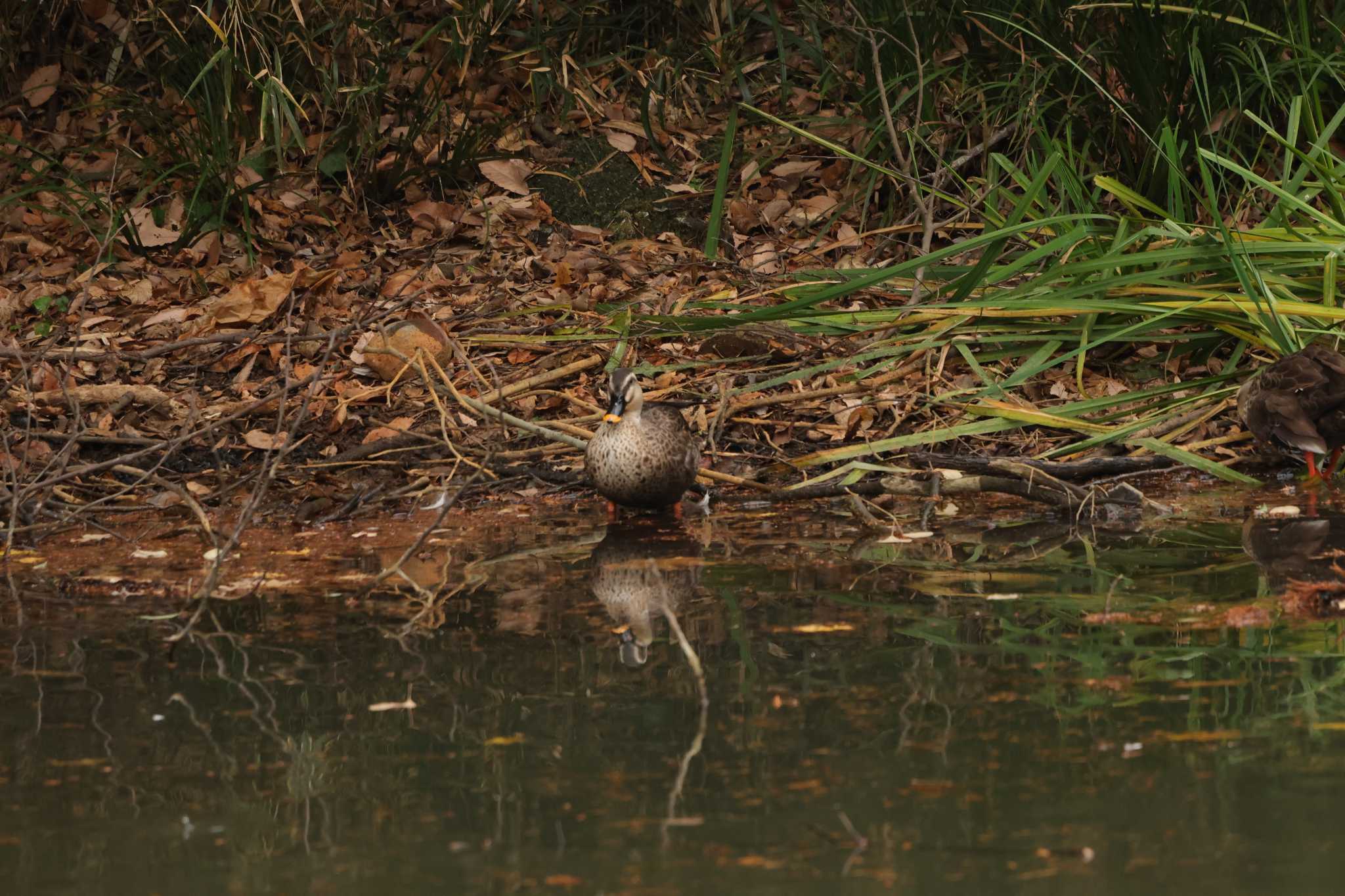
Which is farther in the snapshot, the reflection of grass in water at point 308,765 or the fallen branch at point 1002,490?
the fallen branch at point 1002,490

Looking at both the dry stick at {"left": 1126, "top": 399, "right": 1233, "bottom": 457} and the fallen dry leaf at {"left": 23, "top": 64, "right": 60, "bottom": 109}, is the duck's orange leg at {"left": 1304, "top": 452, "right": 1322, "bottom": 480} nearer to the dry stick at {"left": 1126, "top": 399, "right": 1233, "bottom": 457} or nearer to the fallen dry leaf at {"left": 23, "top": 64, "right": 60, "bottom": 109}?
the dry stick at {"left": 1126, "top": 399, "right": 1233, "bottom": 457}

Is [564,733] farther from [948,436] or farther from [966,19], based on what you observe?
[966,19]

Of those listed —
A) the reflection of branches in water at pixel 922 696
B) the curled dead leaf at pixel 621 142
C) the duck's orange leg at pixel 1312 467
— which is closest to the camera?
the reflection of branches in water at pixel 922 696

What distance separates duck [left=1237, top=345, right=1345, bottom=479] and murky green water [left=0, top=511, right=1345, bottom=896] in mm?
719

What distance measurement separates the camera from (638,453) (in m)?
4.84

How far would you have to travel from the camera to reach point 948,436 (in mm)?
5402

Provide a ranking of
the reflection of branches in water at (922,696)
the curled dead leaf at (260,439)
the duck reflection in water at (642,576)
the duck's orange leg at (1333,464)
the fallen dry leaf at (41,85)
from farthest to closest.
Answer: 1. the fallen dry leaf at (41,85)
2. the curled dead leaf at (260,439)
3. the duck's orange leg at (1333,464)
4. the duck reflection in water at (642,576)
5. the reflection of branches in water at (922,696)

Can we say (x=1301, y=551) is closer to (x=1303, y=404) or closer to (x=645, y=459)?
(x=1303, y=404)

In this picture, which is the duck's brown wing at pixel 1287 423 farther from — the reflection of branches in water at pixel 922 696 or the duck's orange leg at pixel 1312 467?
the reflection of branches in water at pixel 922 696

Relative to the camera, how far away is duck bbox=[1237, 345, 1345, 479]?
16.4 feet

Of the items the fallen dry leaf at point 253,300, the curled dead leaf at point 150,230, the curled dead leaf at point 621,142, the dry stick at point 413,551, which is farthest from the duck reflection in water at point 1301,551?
the curled dead leaf at point 150,230

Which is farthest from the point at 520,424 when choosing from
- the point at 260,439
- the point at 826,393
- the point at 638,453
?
the point at 826,393

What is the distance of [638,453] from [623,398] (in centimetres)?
26

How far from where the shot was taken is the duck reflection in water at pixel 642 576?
365 centimetres
